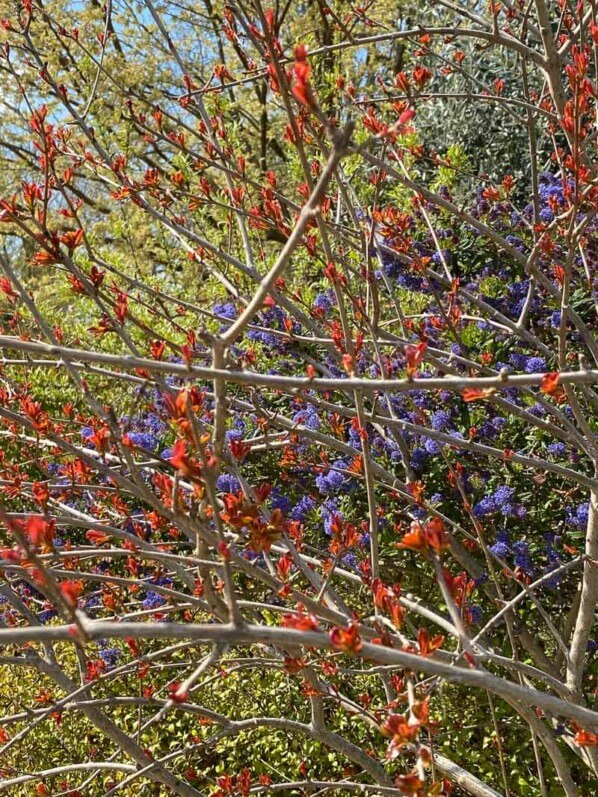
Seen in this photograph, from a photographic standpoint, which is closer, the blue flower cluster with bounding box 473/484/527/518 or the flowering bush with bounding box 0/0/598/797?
the flowering bush with bounding box 0/0/598/797

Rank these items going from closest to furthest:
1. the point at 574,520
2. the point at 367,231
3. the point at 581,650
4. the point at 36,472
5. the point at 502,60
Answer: the point at 367,231 → the point at 581,650 → the point at 574,520 → the point at 36,472 → the point at 502,60

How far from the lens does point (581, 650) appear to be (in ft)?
8.29

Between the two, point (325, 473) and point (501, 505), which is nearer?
point (501, 505)

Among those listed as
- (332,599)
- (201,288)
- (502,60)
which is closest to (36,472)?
(201,288)

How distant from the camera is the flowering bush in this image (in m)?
1.44

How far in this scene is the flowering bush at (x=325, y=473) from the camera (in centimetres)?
144

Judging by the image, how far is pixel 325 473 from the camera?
3.31 metres

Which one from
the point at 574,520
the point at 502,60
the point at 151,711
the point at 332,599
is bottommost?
the point at 151,711

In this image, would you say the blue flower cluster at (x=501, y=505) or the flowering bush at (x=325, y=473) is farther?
the blue flower cluster at (x=501, y=505)

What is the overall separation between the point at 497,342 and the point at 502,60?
4.55 metres

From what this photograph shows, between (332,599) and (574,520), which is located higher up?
(332,599)

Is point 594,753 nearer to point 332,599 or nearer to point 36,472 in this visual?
point 332,599

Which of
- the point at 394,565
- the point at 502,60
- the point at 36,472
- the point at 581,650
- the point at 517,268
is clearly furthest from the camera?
the point at 502,60

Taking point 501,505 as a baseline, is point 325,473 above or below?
above
